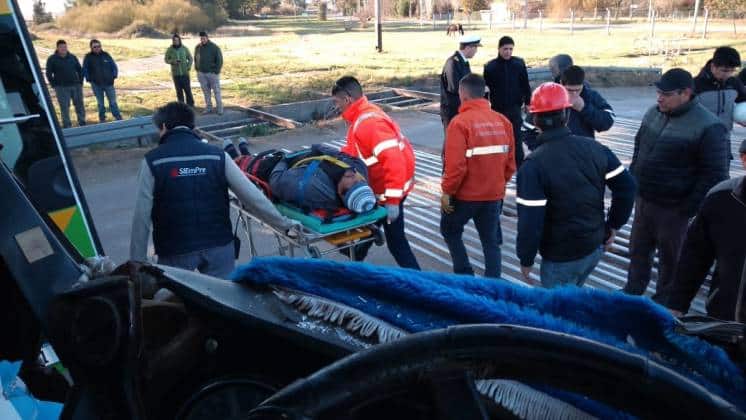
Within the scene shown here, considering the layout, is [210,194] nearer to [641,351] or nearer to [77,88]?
[641,351]

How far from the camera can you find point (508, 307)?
1250 millimetres

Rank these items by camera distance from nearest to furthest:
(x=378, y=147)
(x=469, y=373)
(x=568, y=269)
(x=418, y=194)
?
(x=469, y=373)
(x=568, y=269)
(x=378, y=147)
(x=418, y=194)

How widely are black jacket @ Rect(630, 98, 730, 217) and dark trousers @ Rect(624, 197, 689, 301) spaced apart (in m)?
0.09

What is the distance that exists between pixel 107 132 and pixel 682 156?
10.2 metres

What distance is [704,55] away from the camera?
22734mm

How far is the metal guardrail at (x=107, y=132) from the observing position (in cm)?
1108

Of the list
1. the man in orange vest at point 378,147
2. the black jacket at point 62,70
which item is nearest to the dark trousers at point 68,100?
the black jacket at point 62,70

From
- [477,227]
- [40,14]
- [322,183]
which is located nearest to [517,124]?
[477,227]

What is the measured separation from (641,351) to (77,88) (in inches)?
543

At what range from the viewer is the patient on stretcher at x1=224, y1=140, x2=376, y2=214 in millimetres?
4574

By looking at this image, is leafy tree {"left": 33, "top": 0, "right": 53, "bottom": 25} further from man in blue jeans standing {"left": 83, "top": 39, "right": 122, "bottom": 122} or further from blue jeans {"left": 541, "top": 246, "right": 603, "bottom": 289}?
blue jeans {"left": 541, "top": 246, "right": 603, "bottom": 289}

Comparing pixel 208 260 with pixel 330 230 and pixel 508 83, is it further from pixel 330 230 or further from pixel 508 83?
pixel 508 83

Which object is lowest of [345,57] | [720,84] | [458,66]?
[345,57]

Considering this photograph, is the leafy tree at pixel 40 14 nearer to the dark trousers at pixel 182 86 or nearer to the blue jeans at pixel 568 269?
the dark trousers at pixel 182 86
